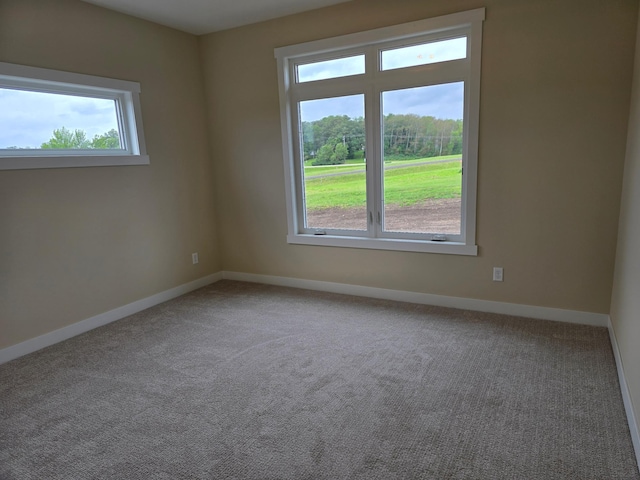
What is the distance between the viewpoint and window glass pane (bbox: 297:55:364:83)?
3609 millimetres

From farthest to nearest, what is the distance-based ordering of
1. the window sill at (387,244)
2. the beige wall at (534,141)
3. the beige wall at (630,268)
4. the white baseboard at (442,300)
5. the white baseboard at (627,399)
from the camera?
the window sill at (387,244) → the white baseboard at (442,300) → the beige wall at (534,141) → the beige wall at (630,268) → the white baseboard at (627,399)

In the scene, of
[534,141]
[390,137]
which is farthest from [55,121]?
[534,141]

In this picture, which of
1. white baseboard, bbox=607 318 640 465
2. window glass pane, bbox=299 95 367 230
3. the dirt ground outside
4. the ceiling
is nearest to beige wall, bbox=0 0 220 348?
the ceiling

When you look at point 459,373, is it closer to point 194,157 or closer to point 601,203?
point 601,203

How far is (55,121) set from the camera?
313 cm

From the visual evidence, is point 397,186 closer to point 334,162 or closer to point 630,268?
point 334,162

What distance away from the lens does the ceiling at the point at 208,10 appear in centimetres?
329

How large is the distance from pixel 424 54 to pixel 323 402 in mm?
2843

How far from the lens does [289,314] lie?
139 inches

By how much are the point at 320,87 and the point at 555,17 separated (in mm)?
1945

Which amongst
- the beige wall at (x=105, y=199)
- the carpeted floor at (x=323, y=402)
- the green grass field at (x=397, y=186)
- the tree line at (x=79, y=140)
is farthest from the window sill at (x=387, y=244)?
the tree line at (x=79, y=140)

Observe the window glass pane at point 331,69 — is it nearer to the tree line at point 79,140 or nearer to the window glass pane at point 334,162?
the window glass pane at point 334,162

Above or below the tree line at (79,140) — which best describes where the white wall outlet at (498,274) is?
below

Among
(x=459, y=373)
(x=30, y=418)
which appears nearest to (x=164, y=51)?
(x=30, y=418)
